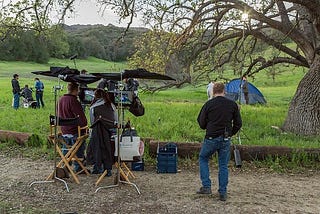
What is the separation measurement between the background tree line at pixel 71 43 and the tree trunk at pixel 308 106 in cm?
526

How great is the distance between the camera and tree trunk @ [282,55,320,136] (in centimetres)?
1180

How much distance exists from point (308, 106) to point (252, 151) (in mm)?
3605

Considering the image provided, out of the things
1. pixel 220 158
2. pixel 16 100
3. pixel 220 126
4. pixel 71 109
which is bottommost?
pixel 16 100

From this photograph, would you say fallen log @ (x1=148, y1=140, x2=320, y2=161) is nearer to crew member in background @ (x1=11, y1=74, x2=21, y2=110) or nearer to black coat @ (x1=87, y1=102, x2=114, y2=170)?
black coat @ (x1=87, y1=102, x2=114, y2=170)

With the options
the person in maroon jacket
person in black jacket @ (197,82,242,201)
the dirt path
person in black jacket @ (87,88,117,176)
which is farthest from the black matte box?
person in black jacket @ (197,82,242,201)

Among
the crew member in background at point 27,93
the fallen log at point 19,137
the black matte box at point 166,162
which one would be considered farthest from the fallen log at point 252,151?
the crew member in background at point 27,93

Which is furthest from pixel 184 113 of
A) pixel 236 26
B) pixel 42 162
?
pixel 42 162

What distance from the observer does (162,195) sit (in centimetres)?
675

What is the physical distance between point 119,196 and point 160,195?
0.63m

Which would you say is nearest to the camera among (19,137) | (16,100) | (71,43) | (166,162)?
(166,162)

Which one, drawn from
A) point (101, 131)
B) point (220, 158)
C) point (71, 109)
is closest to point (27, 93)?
point (71, 109)

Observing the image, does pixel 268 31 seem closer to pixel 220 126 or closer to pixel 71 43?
pixel 220 126

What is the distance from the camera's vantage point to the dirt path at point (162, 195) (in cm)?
609

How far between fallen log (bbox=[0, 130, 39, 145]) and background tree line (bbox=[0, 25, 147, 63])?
2.41m
